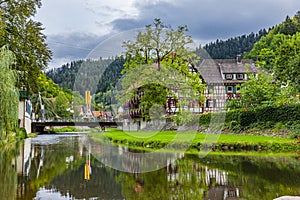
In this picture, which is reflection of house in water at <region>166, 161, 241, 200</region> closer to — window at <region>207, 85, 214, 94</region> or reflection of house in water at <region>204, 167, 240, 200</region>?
reflection of house in water at <region>204, 167, 240, 200</region>

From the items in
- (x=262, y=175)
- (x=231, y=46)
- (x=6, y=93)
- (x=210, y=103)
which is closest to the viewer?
(x=262, y=175)

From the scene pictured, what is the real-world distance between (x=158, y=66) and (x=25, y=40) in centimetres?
987

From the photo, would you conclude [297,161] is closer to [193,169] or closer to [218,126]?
[193,169]

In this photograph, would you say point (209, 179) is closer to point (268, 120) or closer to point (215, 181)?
point (215, 181)

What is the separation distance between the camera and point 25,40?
92.7 ft

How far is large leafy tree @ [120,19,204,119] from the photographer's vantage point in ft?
89.1

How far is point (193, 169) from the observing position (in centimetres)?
1261

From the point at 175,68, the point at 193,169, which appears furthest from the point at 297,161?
the point at 175,68

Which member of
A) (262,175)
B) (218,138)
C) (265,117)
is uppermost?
(265,117)

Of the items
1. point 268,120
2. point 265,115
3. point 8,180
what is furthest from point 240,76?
point 8,180

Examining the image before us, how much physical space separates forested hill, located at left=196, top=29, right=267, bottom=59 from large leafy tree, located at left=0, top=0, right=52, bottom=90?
58583 millimetres

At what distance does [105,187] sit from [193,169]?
157 inches

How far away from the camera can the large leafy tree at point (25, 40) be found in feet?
89.0

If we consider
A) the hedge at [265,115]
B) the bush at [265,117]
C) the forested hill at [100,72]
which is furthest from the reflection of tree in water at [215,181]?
the hedge at [265,115]
